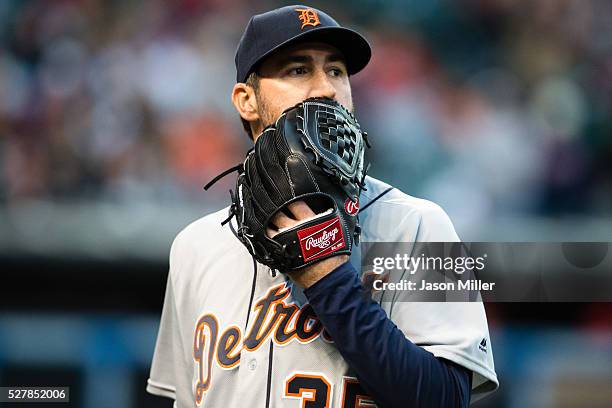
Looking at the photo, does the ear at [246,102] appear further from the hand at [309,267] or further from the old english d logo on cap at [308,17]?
the hand at [309,267]

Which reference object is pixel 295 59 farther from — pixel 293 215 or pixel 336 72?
pixel 293 215

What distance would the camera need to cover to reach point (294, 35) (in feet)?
5.14

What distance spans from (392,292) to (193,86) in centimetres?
314

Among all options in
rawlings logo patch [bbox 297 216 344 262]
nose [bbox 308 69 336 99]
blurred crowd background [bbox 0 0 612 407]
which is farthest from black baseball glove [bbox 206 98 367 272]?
blurred crowd background [bbox 0 0 612 407]

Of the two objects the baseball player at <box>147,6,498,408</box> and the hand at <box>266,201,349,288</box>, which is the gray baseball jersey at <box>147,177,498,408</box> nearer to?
the baseball player at <box>147,6,498,408</box>

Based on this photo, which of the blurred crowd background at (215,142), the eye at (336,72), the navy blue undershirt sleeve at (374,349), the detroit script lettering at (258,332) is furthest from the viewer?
the blurred crowd background at (215,142)

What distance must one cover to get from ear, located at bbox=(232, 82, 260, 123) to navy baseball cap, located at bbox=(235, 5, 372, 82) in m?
0.03

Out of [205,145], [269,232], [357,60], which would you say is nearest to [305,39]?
[357,60]

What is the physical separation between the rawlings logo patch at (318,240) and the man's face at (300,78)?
32 centimetres

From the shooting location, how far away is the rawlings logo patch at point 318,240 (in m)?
1.33

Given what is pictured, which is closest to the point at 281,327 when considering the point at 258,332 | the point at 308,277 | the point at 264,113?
the point at 258,332

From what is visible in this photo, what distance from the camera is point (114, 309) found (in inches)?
132

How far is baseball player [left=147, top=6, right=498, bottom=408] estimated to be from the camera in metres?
1.31

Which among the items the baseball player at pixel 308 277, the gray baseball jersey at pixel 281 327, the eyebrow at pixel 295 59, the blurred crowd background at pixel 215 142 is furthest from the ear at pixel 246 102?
the blurred crowd background at pixel 215 142
